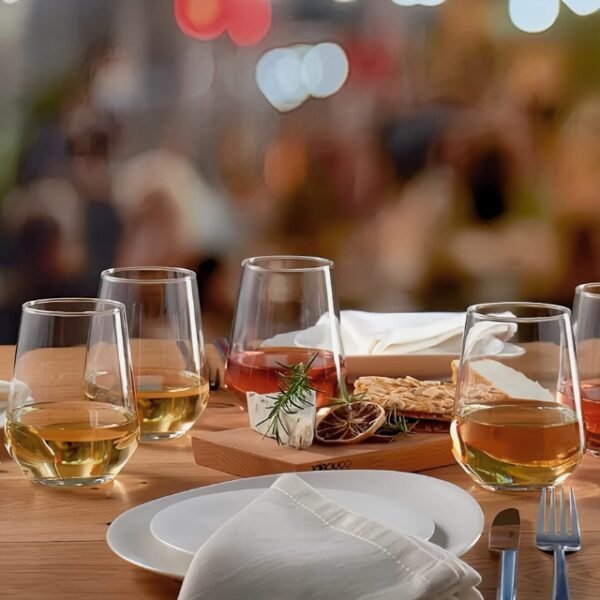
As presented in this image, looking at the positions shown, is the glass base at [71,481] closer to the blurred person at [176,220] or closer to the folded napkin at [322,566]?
the folded napkin at [322,566]

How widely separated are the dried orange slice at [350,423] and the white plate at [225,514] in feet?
0.48

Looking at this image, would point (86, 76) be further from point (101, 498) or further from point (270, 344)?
point (101, 498)

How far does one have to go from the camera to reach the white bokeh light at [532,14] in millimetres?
3250

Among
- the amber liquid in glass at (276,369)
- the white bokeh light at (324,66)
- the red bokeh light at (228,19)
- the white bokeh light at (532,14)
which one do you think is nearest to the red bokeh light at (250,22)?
the red bokeh light at (228,19)

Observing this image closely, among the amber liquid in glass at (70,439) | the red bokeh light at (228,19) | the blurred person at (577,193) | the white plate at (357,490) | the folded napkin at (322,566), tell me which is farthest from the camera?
the blurred person at (577,193)

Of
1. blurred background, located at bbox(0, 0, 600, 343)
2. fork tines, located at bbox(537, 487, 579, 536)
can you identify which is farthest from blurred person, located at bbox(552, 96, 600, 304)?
fork tines, located at bbox(537, 487, 579, 536)

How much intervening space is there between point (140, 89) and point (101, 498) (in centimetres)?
236

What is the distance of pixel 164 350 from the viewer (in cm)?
116

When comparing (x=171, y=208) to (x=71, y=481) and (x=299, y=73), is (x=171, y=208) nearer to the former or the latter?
(x=299, y=73)

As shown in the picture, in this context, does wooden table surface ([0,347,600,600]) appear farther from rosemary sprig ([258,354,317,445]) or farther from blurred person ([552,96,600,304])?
blurred person ([552,96,600,304])

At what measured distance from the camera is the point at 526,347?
1004 mm

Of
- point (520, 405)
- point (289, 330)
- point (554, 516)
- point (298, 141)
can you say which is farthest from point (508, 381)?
point (298, 141)

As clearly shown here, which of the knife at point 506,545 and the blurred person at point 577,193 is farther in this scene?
the blurred person at point 577,193

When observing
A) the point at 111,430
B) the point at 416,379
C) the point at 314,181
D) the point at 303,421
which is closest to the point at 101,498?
the point at 111,430
